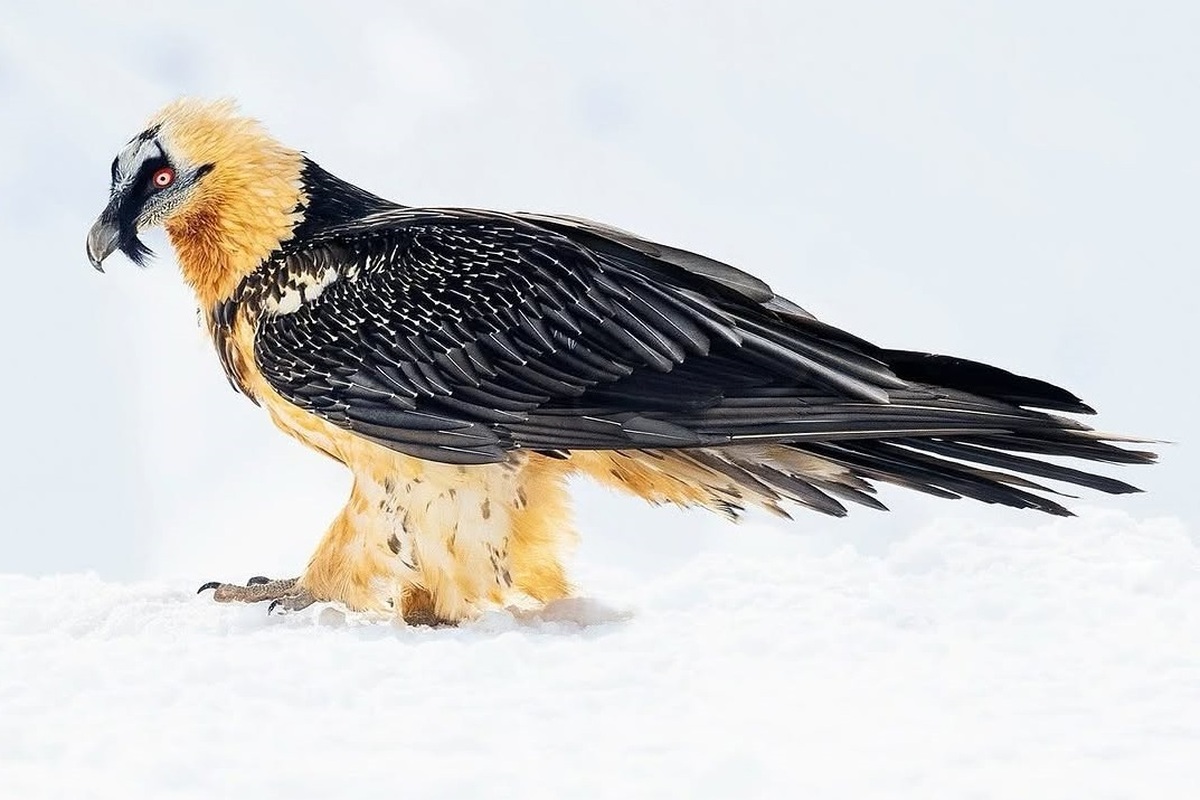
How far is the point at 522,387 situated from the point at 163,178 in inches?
83.1

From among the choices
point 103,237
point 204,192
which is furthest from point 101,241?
point 204,192

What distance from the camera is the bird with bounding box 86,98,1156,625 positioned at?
233 inches

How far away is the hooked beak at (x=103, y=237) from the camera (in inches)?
277

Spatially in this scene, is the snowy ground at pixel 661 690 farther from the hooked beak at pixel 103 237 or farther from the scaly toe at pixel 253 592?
the hooked beak at pixel 103 237

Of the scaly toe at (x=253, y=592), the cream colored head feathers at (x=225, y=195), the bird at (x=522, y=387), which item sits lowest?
the scaly toe at (x=253, y=592)

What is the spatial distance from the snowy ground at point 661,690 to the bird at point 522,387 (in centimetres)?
44

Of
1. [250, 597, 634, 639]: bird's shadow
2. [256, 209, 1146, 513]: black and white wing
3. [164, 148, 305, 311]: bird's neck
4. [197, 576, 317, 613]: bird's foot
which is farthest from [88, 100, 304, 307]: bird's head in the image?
[250, 597, 634, 639]: bird's shadow

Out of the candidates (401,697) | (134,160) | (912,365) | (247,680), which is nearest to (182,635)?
(247,680)

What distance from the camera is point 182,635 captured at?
6.30 meters

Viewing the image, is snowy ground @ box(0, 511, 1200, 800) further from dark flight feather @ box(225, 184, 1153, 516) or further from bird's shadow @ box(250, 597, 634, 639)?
dark flight feather @ box(225, 184, 1153, 516)

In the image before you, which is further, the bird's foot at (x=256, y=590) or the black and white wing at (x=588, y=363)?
the bird's foot at (x=256, y=590)

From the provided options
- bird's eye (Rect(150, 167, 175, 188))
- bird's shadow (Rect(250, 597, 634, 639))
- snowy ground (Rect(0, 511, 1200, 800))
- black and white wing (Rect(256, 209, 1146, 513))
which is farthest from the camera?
bird's eye (Rect(150, 167, 175, 188))

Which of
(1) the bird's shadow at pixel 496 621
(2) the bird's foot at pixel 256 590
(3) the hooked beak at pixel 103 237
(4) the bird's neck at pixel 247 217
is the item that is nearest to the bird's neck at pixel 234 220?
(4) the bird's neck at pixel 247 217

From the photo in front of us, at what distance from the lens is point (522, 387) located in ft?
19.9
